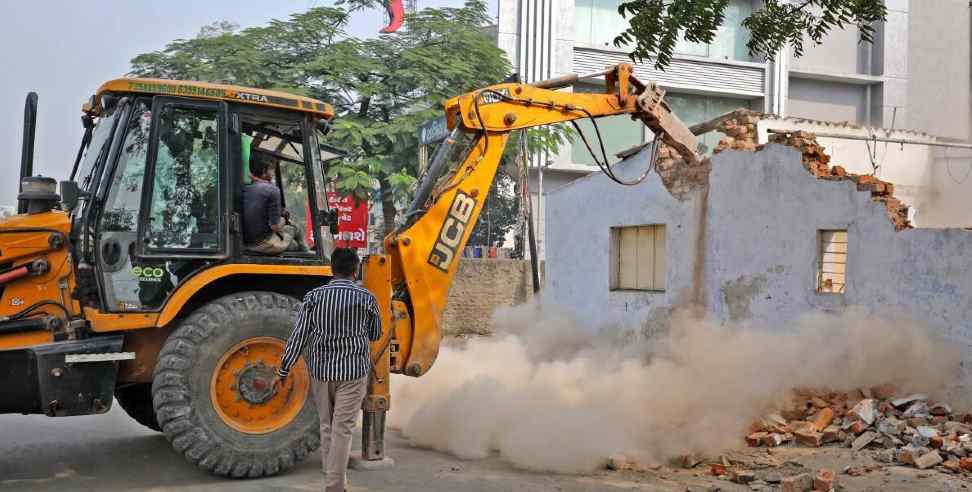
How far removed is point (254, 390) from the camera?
7348mm

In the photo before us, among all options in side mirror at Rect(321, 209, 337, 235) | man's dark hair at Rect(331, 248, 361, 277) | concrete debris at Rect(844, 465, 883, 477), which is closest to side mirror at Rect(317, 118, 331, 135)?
side mirror at Rect(321, 209, 337, 235)

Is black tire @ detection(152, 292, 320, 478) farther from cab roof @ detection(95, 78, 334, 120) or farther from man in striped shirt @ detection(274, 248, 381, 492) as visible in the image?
cab roof @ detection(95, 78, 334, 120)

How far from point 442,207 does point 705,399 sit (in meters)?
3.57

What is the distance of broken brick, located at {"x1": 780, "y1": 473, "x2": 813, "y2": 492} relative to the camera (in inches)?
276

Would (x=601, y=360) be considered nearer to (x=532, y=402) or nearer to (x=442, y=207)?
(x=532, y=402)

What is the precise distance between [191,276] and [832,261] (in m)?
7.56

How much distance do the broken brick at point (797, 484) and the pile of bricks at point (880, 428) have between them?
2.85 ft

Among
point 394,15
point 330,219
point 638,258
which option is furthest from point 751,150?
point 394,15

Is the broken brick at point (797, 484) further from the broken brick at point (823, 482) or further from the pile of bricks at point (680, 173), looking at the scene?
the pile of bricks at point (680, 173)

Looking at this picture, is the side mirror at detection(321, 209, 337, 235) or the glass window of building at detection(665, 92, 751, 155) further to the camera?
the glass window of building at detection(665, 92, 751, 155)

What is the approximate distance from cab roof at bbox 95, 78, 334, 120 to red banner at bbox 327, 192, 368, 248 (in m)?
11.1

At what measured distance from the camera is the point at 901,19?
A: 31094mm

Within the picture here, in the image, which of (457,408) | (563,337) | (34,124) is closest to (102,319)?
(34,124)

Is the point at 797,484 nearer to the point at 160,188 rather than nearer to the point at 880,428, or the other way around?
the point at 880,428
